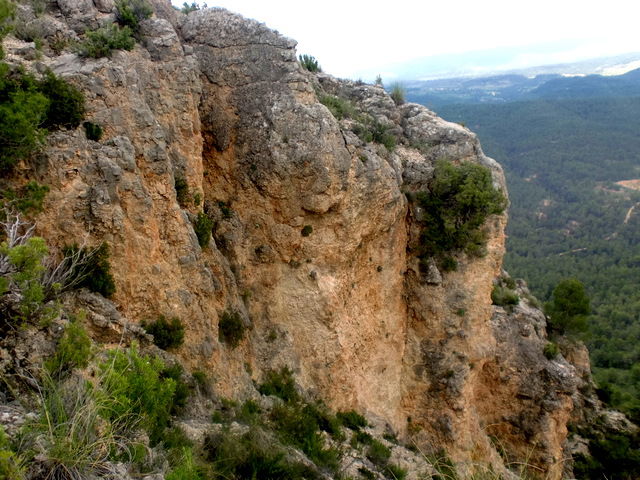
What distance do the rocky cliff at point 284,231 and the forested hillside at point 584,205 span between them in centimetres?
1048

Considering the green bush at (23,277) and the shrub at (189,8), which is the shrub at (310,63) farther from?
the green bush at (23,277)

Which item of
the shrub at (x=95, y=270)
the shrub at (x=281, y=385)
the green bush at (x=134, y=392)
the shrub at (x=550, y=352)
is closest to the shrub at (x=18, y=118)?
the shrub at (x=95, y=270)

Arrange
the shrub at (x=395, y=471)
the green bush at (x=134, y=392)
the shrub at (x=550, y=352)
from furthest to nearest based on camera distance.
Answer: the shrub at (x=550, y=352)
the shrub at (x=395, y=471)
the green bush at (x=134, y=392)

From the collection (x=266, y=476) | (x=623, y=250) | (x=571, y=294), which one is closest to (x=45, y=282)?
(x=266, y=476)

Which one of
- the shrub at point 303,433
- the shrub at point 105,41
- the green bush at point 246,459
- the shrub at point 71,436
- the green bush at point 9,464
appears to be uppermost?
the shrub at point 105,41

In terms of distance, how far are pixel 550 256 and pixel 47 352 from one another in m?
→ 85.6

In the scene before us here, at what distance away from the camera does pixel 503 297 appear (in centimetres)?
2170

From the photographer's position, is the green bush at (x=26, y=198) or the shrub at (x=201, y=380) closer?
the green bush at (x=26, y=198)

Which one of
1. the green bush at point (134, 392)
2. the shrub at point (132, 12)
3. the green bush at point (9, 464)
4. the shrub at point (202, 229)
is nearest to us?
the green bush at point (9, 464)

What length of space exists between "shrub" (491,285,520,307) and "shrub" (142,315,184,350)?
643 inches

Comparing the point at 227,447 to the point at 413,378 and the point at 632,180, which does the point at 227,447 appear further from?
the point at 632,180

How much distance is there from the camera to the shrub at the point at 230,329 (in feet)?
40.6

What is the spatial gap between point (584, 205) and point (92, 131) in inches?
4707

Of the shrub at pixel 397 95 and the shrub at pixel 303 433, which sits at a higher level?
the shrub at pixel 397 95
